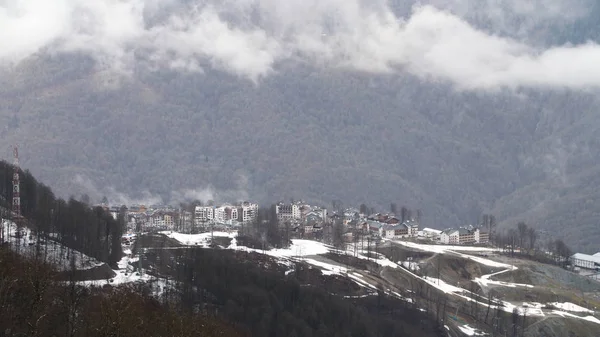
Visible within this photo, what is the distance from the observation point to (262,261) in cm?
9181

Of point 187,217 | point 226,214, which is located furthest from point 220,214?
point 187,217

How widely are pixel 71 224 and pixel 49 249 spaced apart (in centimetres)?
665

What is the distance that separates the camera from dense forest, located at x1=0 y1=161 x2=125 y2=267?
75.6 meters

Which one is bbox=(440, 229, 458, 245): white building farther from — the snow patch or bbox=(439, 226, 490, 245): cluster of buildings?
the snow patch

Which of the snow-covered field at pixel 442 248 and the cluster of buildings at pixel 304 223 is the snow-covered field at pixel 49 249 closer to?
the cluster of buildings at pixel 304 223

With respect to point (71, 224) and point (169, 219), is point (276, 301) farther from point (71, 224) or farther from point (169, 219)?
point (169, 219)

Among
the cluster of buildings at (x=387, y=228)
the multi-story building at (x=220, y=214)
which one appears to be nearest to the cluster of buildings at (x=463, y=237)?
the cluster of buildings at (x=387, y=228)

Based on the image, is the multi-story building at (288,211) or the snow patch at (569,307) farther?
the multi-story building at (288,211)

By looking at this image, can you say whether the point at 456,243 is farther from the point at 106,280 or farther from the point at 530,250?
the point at 106,280

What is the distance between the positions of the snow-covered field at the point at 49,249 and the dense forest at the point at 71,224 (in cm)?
153

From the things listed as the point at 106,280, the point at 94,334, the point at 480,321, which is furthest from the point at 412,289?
the point at 94,334

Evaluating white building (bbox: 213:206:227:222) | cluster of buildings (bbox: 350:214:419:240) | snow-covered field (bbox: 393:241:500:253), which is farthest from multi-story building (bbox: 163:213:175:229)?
snow-covered field (bbox: 393:241:500:253)

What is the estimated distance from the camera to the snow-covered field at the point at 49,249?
66.6 meters

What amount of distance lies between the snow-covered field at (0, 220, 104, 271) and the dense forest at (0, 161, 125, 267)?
5.02 feet
